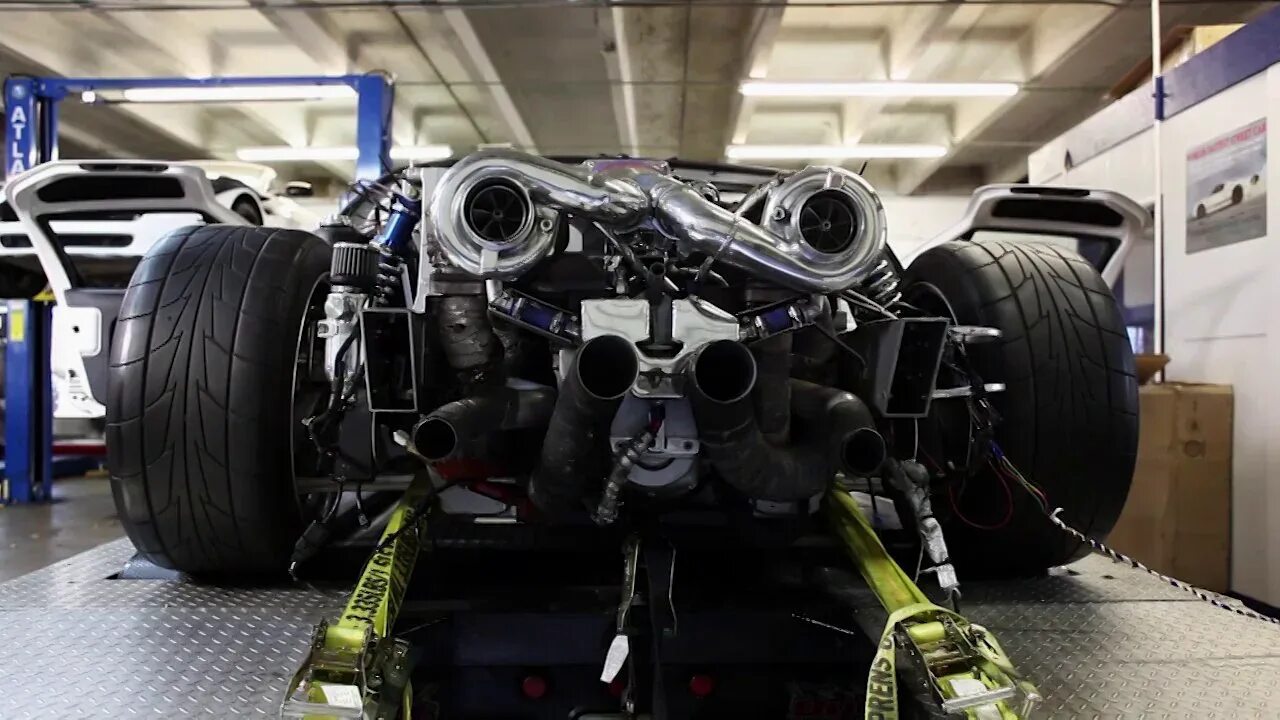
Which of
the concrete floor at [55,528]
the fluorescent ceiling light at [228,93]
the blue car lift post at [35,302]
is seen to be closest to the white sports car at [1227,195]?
the blue car lift post at [35,302]

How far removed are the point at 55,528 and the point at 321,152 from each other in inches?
235

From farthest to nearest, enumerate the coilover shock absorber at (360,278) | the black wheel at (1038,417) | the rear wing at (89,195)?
the rear wing at (89,195), the black wheel at (1038,417), the coilover shock absorber at (360,278)

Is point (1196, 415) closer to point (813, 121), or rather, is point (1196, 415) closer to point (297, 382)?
point (297, 382)

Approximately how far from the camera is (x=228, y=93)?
6379 millimetres

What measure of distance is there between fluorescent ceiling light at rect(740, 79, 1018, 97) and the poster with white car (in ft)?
12.0

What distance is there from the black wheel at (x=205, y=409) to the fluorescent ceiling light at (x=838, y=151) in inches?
327

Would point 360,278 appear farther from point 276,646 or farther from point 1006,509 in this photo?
point 1006,509

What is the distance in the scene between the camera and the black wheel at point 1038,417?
1994mm

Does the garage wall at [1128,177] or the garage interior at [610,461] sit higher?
the garage wall at [1128,177]

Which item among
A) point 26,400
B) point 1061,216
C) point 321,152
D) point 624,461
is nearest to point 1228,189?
point 1061,216

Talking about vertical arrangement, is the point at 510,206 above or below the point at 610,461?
above

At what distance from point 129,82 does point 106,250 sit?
2.34m

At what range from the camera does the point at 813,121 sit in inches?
361

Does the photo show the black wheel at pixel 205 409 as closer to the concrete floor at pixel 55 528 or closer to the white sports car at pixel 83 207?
the white sports car at pixel 83 207
